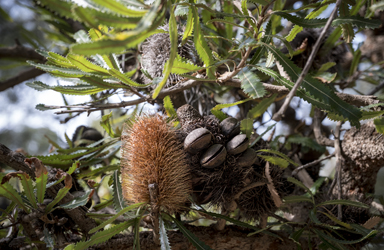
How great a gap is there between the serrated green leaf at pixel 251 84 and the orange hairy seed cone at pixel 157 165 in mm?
219

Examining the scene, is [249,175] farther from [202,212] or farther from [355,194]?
[355,194]

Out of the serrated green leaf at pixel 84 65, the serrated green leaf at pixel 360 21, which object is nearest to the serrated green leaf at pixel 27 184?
the serrated green leaf at pixel 84 65

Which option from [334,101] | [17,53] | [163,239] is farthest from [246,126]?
[17,53]

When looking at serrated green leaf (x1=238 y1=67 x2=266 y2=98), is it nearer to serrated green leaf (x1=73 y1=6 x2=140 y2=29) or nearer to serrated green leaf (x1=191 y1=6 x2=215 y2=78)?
serrated green leaf (x1=191 y1=6 x2=215 y2=78)

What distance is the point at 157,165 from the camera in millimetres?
661

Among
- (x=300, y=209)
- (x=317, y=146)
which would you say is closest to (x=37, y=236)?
(x=300, y=209)

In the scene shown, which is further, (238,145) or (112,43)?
(238,145)

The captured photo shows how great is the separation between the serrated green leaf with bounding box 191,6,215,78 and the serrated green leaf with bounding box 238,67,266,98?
72 millimetres

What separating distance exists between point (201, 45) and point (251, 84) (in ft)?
0.46

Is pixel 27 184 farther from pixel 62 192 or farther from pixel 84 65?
pixel 84 65

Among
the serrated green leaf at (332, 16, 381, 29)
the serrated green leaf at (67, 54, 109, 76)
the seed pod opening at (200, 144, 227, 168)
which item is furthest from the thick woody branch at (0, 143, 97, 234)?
the serrated green leaf at (332, 16, 381, 29)

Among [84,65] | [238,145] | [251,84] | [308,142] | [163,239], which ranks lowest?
[308,142]

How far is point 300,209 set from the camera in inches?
44.3

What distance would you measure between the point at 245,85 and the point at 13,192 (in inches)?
23.7
